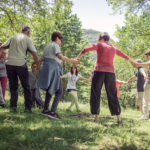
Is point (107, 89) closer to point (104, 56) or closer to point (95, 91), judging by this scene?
point (95, 91)

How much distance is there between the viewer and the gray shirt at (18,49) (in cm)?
494

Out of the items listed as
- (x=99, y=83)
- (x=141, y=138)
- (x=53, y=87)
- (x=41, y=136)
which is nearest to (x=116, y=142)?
(x=141, y=138)


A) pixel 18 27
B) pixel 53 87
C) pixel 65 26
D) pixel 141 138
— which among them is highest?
pixel 65 26

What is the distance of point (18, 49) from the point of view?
16.2 ft

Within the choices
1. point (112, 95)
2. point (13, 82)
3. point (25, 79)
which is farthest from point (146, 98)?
point (13, 82)

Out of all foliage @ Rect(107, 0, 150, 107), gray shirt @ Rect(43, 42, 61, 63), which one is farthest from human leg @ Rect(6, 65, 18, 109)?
foliage @ Rect(107, 0, 150, 107)

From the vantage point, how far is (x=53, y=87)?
16.2 feet

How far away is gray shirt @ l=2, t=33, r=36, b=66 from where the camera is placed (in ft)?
16.2

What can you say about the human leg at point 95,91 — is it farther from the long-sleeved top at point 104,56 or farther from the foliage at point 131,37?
the foliage at point 131,37

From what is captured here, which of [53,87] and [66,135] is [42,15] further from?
[66,135]

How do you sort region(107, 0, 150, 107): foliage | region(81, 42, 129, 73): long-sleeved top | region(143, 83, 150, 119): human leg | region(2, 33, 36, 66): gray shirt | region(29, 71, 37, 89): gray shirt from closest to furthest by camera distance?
region(81, 42, 129, 73): long-sleeved top, region(2, 33, 36, 66): gray shirt, region(143, 83, 150, 119): human leg, region(29, 71, 37, 89): gray shirt, region(107, 0, 150, 107): foliage

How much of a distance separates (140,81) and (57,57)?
403 cm

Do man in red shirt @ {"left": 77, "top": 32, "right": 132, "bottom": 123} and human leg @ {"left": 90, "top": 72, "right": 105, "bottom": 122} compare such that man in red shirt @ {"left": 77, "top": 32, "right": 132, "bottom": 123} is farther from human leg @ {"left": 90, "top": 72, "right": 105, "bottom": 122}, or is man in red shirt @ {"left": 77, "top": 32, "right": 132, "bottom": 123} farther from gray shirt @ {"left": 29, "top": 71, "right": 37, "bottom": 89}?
gray shirt @ {"left": 29, "top": 71, "right": 37, "bottom": 89}

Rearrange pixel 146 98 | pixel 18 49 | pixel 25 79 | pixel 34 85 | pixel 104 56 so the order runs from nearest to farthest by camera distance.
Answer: pixel 104 56 < pixel 18 49 < pixel 25 79 < pixel 146 98 < pixel 34 85
